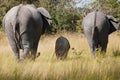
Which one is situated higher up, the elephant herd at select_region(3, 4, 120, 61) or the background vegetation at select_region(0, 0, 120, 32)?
the elephant herd at select_region(3, 4, 120, 61)

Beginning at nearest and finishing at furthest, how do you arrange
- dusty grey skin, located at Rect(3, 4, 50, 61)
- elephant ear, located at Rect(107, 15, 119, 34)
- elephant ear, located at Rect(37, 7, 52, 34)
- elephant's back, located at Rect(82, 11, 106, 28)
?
1. dusty grey skin, located at Rect(3, 4, 50, 61)
2. elephant ear, located at Rect(37, 7, 52, 34)
3. elephant's back, located at Rect(82, 11, 106, 28)
4. elephant ear, located at Rect(107, 15, 119, 34)

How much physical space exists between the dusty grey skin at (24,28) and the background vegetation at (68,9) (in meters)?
14.6

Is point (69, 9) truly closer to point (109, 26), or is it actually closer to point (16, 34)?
point (109, 26)

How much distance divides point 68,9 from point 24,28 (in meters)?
19.0

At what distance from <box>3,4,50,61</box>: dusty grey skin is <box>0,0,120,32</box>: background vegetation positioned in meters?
14.6

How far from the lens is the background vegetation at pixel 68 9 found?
82.5 ft

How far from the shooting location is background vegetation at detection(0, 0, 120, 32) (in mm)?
25141

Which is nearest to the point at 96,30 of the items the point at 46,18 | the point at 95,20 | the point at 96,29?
the point at 96,29

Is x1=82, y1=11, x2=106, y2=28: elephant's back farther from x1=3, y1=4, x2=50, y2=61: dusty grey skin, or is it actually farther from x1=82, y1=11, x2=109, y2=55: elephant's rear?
x1=3, y1=4, x2=50, y2=61: dusty grey skin

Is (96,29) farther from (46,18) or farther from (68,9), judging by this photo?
(68,9)

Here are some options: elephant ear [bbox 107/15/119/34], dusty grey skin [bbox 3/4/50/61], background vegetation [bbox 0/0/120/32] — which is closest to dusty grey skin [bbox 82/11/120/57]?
elephant ear [bbox 107/15/119/34]

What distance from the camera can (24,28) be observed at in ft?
31.3

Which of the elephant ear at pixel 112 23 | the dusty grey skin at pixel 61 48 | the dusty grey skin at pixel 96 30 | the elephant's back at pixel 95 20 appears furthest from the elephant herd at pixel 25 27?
the elephant ear at pixel 112 23

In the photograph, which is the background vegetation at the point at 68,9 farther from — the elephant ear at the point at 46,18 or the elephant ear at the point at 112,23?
the elephant ear at the point at 46,18
